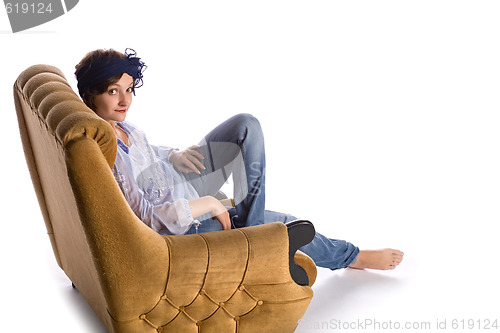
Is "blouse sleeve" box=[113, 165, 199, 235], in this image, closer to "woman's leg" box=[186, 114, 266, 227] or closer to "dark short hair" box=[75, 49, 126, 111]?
"woman's leg" box=[186, 114, 266, 227]

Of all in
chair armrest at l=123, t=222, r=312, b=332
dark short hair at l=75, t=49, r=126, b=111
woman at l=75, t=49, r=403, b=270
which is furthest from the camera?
dark short hair at l=75, t=49, r=126, b=111

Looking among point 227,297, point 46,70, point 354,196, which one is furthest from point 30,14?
point 227,297

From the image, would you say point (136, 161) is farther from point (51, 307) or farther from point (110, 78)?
point (51, 307)

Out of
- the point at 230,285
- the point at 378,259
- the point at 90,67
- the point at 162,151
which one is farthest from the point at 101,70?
the point at 378,259

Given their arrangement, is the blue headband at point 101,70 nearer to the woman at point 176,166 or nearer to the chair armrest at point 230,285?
the woman at point 176,166

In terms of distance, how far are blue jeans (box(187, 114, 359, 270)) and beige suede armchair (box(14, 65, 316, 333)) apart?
200 millimetres

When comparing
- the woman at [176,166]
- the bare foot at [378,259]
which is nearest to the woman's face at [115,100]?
the woman at [176,166]

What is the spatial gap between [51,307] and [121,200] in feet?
3.52

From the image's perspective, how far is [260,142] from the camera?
2730 millimetres

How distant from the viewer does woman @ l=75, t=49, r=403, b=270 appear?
252 centimetres

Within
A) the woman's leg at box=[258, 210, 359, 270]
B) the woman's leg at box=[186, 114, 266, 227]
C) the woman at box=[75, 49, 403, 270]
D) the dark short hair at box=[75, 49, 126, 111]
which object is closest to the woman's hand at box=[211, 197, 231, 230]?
the woman at box=[75, 49, 403, 270]

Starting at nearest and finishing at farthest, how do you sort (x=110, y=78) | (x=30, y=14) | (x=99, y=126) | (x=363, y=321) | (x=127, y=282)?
(x=99, y=126) < (x=127, y=282) < (x=110, y=78) < (x=363, y=321) < (x=30, y=14)

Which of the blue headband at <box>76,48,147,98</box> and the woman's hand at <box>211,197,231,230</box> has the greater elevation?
the blue headband at <box>76,48,147,98</box>

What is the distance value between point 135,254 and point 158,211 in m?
0.29
